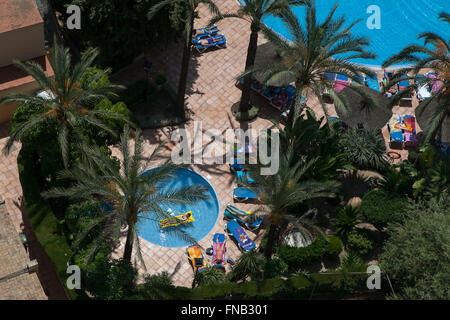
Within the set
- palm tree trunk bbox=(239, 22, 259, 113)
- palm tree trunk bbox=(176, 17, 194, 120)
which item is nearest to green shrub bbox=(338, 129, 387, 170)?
palm tree trunk bbox=(239, 22, 259, 113)

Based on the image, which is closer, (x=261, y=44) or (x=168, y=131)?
(x=168, y=131)

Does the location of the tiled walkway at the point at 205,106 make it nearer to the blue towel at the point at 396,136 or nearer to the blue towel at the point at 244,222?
the blue towel at the point at 244,222

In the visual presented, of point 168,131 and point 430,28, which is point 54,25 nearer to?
point 168,131

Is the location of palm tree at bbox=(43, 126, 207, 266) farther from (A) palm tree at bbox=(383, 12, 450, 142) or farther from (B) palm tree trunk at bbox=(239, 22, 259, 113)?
(A) palm tree at bbox=(383, 12, 450, 142)

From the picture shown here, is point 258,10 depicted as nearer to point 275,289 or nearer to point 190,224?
point 190,224

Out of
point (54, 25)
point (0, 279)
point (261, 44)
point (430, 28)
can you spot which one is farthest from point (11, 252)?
point (430, 28)

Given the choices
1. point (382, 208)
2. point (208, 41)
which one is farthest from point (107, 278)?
point (208, 41)
